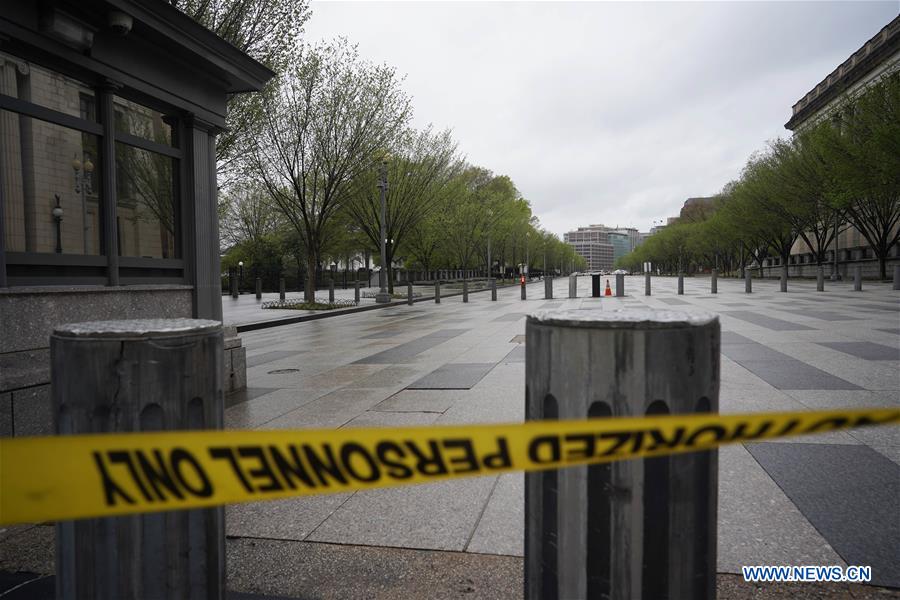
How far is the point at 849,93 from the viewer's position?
4150 centimetres

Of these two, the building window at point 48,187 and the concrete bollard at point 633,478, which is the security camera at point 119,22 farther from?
the concrete bollard at point 633,478

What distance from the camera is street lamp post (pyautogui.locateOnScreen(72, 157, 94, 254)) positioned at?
531 centimetres

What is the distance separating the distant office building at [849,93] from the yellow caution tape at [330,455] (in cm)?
3803

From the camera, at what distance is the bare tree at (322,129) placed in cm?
2058

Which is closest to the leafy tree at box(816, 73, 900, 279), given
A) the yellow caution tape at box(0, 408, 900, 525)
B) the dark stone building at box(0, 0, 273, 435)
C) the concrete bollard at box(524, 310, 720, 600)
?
the dark stone building at box(0, 0, 273, 435)

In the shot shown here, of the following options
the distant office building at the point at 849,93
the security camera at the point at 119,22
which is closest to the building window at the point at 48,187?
the security camera at the point at 119,22

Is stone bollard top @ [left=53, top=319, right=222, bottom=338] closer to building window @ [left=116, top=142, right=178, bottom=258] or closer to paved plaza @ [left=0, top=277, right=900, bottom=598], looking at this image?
paved plaza @ [left=0, top=277, right=900, bottom=598]

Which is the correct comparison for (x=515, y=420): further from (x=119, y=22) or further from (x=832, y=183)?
(x=832, y=183)

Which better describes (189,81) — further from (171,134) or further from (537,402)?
(537,402)

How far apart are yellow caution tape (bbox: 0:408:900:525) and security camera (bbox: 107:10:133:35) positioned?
517 cm

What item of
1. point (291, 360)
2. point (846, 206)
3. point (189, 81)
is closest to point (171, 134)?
point (189, 81)

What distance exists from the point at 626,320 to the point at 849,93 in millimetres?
51742

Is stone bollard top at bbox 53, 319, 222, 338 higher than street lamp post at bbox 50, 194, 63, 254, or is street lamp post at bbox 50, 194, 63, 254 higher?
street lamp post at bbox 50, 194, 63, 254

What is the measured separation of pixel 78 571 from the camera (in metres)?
1.76
